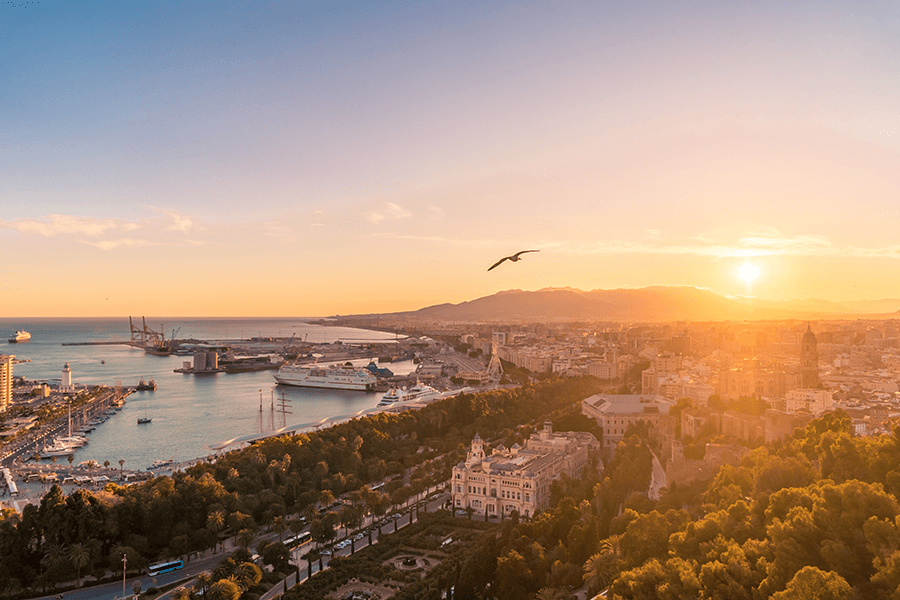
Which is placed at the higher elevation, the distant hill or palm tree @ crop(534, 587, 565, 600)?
the distant hill

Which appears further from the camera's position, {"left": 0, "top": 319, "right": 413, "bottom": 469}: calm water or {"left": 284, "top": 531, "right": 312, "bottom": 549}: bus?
{"left": 0, "top": 319, "right": 413, "bottom": 469}: calm water

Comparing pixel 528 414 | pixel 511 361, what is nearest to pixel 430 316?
pixel 511 361

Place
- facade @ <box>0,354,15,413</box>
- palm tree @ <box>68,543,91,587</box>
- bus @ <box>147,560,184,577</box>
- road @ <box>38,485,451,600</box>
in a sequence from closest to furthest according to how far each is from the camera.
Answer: road @ <box>38,485,451,600</box> → palm tree @ <box>68,543,91,587</box> → bus @ <box>147,560,184,577</box> → facade @ <box>0,354,15,413</box>

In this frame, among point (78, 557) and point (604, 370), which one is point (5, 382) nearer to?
point (78, 557)

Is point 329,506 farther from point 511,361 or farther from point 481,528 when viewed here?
point 511,361

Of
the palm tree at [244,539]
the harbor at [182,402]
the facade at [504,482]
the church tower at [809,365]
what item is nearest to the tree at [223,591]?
the palm tree at [244,539]

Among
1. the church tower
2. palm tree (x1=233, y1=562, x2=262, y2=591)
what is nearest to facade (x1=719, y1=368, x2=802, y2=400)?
the church tower

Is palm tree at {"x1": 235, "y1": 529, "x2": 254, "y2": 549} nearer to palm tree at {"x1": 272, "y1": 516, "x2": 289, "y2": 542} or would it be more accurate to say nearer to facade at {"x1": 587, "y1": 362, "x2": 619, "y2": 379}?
palm tree at {"x1": 272, "y1": 516, "x2": 289, "y2": 542}
